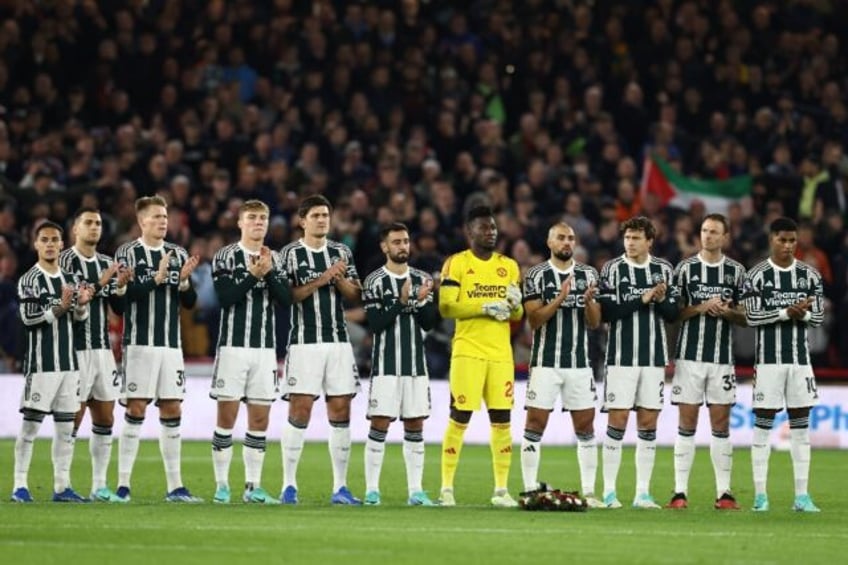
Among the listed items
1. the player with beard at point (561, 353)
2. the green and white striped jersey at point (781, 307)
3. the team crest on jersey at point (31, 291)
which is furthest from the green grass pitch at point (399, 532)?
the team crest on jersey at point (31, 291)

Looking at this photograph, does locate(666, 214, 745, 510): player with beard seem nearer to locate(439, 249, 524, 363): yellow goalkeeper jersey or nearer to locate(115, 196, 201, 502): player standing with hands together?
locate(439, 249, 524, 363): yellow goalkeeper jersey

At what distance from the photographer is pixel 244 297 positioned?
16312mm

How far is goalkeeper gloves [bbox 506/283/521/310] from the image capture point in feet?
53.7

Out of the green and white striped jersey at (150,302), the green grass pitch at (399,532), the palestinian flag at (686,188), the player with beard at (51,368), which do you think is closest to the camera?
the green grass pitch at (399,532)

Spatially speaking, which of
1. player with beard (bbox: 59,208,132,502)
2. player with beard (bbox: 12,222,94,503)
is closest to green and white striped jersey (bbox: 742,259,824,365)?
player with beard (bbox: 59,208,132,502)

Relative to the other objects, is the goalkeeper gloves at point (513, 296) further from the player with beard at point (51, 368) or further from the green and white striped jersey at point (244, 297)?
the player with beard at point (51, 368)

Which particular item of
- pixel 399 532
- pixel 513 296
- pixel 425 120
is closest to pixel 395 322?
pixel 513 296

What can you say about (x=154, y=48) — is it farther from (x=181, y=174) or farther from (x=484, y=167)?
(x=484, y=167)

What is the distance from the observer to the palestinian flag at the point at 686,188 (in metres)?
28.2

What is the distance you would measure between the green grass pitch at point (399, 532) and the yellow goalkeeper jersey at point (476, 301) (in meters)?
1.40

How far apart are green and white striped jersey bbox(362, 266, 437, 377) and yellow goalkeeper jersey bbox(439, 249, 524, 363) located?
0.24 meters

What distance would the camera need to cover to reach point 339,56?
2852 centimetres

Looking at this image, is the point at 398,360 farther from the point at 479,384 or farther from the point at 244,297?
the point at 244,297

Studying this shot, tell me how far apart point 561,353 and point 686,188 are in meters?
12.3
